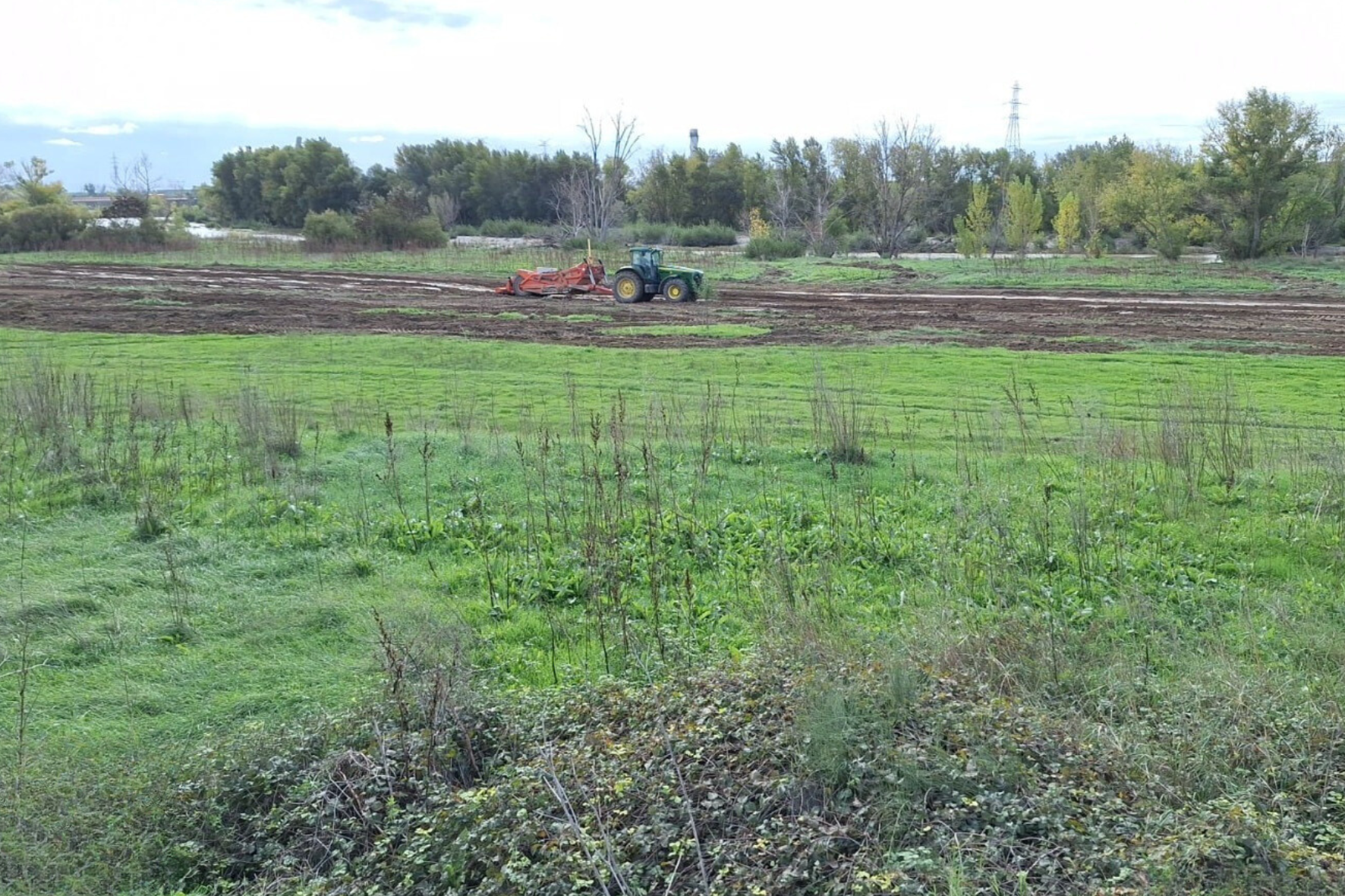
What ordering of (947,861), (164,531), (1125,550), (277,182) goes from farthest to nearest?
(277,182) → (164,531) → (1125,550) → (947,861)

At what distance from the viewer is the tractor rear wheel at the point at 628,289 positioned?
31469 millimetres

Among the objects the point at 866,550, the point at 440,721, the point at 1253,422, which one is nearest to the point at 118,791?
the point at 440,721

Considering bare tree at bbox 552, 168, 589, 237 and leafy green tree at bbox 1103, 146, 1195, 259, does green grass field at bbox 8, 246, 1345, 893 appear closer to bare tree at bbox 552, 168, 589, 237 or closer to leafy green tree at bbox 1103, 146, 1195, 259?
leafy green tree at bbox 1103, 146, 1195, 259

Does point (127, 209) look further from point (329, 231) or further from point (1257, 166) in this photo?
point (1257, 166)

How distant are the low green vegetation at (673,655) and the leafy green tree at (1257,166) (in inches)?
1396

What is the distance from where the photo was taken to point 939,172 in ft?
236

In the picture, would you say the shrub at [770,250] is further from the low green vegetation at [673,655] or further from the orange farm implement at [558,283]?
the low green vegetation at [673,655]

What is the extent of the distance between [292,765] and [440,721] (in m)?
0.76

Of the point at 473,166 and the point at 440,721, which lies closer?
the point at 440,721

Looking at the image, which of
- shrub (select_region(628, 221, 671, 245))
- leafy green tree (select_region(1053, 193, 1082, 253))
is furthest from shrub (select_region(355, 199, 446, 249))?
leafy green tree (select_region(1053, 193, 1082, 253))

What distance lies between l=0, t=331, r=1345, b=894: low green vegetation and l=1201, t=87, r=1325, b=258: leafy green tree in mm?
35463

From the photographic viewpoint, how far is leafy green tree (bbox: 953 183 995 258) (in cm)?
5222

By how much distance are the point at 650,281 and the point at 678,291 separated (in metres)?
0.81

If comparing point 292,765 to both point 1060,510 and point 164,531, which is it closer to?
point 164,531
